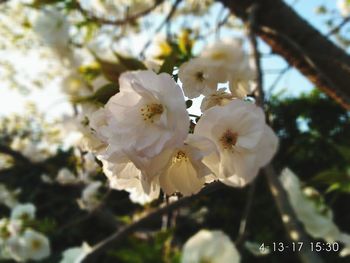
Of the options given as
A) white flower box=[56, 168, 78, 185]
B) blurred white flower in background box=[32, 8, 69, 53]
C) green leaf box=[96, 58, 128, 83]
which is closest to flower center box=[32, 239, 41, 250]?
white flower box=[56, 168, 78, 185]

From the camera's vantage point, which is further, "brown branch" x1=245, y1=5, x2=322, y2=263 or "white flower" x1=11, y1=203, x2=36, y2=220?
"white flower" x1=11, y1=203, x2=36, y2=220

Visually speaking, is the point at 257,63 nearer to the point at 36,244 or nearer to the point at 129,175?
the point at 129,175

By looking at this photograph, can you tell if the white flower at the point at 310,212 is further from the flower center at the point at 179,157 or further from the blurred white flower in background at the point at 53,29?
the blurred white flower in background at the point at 53,29

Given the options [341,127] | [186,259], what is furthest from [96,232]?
[186,259]

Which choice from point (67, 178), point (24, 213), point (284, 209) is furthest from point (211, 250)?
point (67, 178)

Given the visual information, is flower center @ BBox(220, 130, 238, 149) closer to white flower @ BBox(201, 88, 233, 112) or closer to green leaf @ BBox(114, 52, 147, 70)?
white flower @ BBox(201, 88, 233, 112)
